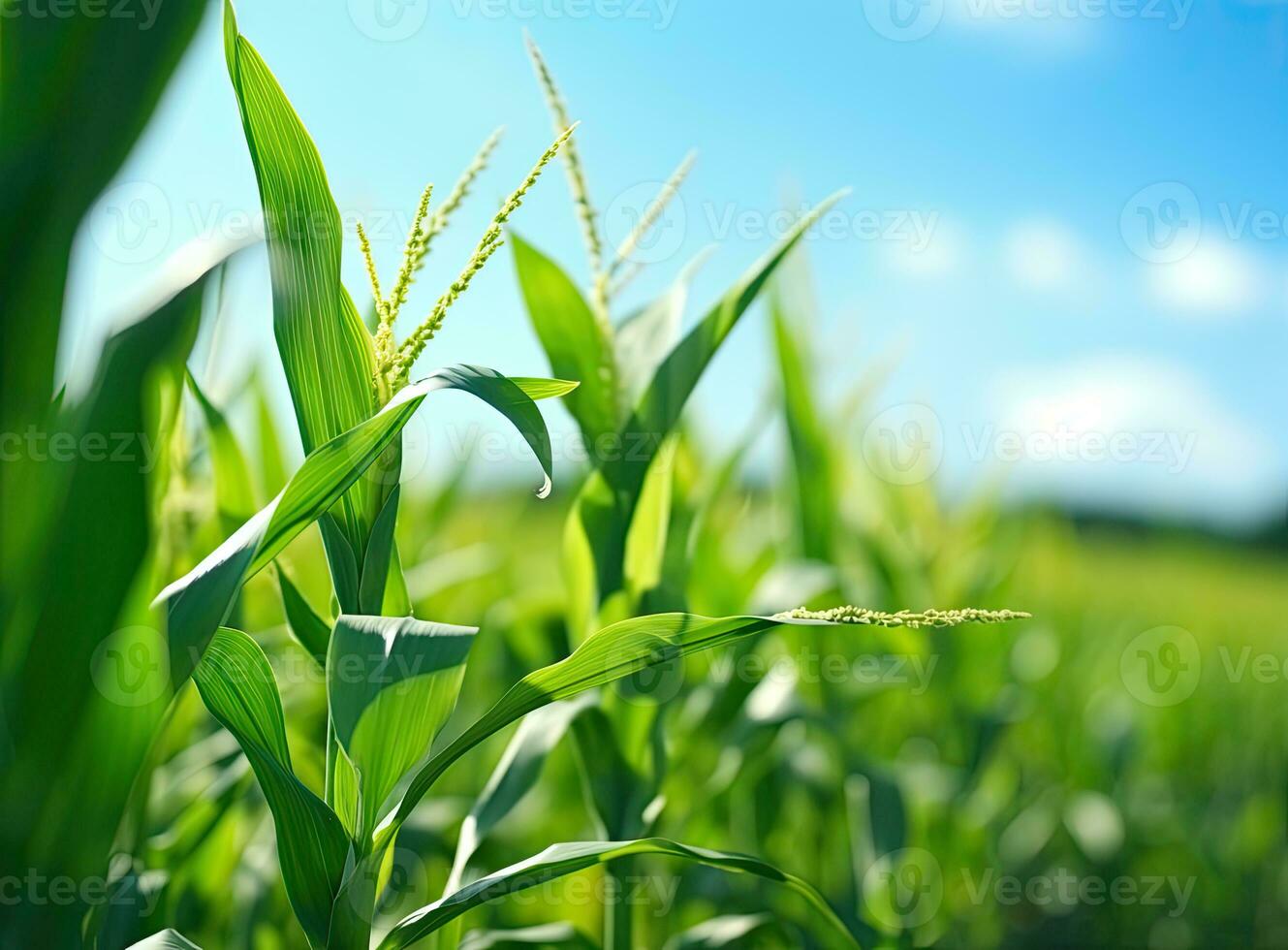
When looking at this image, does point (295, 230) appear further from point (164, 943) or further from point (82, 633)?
point (164, 943)

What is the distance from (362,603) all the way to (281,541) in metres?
0.07

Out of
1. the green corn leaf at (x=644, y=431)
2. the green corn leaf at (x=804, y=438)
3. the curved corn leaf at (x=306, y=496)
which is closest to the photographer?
the curved corn leaf at (x=306, y=496)

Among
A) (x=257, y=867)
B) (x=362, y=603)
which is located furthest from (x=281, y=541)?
(x=257, y=867)

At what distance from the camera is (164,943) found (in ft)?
1.50

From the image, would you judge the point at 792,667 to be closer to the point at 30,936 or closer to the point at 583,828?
the point at 583,828

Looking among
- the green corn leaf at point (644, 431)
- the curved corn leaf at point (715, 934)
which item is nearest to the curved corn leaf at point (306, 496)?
the green corn leaf at point (644, 431)

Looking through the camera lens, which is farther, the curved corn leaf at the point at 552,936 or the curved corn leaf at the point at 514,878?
the curved corn leaf at the point at 552,936

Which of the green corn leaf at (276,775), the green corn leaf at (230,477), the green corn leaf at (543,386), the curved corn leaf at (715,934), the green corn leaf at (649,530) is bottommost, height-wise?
the curved corn leaf at (715,934)

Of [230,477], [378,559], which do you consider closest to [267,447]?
[230,477]

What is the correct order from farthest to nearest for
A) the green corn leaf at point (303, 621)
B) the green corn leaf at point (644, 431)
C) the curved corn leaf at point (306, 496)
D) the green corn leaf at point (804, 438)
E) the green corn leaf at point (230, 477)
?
the green corn leaf at point (804, 438) → the green corn leaf at point (230, 477) → the green corn leaf at point (644, 431) → the green corn leaf at point (303, 621) → the curved corn leaf at point (306, 496)

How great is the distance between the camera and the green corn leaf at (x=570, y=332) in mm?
755

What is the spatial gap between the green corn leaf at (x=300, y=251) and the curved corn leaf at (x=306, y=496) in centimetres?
6

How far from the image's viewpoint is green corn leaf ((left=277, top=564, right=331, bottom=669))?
0.60 m

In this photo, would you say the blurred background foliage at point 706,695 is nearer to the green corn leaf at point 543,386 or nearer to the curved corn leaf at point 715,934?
the curved corn leaf at point 715,934
